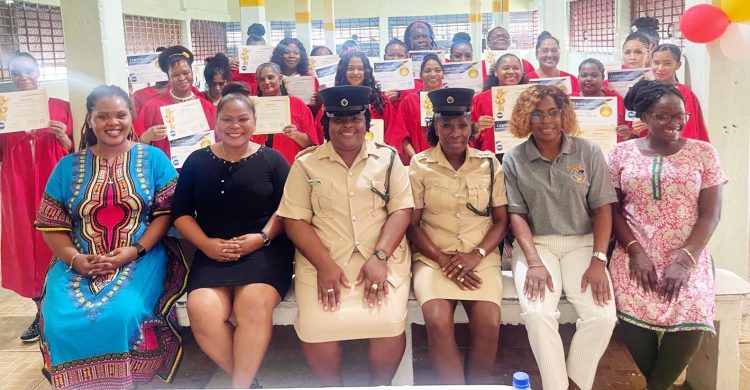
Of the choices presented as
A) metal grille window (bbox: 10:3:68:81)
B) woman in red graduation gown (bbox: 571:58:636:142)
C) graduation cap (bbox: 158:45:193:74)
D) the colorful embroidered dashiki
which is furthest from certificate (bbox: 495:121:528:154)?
metal grille window (bbox: 10:3:68:81)

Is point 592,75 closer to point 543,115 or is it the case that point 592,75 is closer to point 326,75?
point 543,115

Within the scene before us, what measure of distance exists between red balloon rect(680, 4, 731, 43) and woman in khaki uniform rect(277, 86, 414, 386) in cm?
198

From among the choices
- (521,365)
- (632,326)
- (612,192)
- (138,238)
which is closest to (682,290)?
(632,326)

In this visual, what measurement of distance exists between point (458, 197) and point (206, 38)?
1761 cm

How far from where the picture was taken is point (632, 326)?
2.97 metres

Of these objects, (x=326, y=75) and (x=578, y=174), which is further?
(x=326, y=75)

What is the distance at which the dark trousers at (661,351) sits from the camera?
114 inches

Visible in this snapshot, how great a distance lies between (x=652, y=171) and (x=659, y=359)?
0.88 m

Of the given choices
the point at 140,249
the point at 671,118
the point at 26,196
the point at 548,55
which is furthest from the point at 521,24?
the point at 140,249

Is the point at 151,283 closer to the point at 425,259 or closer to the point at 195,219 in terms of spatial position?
the point at 195,219

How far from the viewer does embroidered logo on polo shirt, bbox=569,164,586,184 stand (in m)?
3.13

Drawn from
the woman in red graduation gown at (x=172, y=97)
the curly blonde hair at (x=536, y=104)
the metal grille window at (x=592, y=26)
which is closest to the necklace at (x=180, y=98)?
the woman in red graduation gown at (x=172, y=97)

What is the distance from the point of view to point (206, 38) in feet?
63.2

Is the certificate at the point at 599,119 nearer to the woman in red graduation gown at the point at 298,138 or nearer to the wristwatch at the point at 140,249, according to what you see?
the woman in red graduation gown at the point at 298,138
